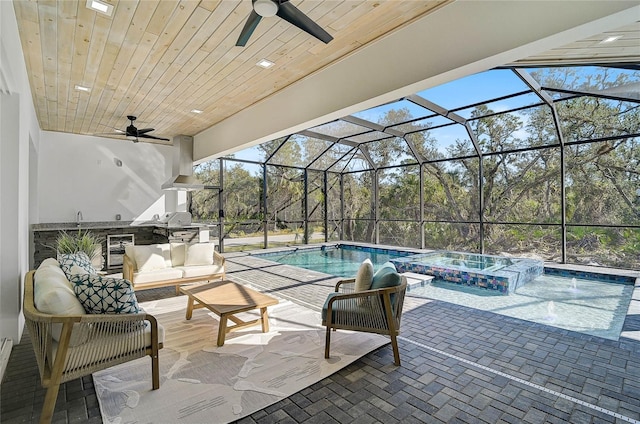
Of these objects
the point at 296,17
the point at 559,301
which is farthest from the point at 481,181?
the point at 296,17

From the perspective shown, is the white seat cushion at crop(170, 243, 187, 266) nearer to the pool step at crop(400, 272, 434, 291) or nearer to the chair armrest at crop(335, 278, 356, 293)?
the chair armrest at crop(335, 278, 356, 293)

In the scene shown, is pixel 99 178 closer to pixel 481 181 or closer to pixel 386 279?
pixel 386 279

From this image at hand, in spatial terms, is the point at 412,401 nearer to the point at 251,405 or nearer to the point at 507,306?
the point at 251,405

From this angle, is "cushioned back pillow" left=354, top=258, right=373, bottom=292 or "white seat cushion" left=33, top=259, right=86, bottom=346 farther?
A: "cushioned back pillow" left=354, top=258, right=373, bottom=292

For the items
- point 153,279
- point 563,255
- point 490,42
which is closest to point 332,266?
point 153,279

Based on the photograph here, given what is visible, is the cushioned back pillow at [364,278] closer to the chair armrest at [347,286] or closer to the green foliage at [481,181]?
the chair armrest at [347,286]

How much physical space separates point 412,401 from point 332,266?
5774 millimetres

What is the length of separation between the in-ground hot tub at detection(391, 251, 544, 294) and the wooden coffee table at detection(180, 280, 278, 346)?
4053 mm

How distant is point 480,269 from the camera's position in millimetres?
6258

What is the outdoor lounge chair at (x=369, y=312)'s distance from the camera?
A: 271 centimetres

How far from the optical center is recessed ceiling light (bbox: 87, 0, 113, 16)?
2.69 m

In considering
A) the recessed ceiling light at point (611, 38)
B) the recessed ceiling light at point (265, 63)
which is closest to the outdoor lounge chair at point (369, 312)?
the recessed ceiling light at point (265, 63)

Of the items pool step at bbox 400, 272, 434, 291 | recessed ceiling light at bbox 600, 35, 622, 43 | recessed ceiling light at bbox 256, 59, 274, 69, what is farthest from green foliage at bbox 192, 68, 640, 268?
recessed ceiling light at bbox 256, 59, 274, 69

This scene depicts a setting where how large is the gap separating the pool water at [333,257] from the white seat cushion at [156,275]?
3.44 meters
